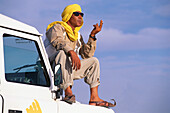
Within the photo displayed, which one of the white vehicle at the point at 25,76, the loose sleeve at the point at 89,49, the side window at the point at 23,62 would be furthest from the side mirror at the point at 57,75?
the loose sleeve at the point at 89,49

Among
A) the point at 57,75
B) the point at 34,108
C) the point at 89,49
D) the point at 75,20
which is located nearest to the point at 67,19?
the point at 75,20

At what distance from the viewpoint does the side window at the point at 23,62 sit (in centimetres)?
440

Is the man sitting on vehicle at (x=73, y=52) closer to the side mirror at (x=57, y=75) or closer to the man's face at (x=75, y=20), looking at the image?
the man's face at (x=75, y=20)

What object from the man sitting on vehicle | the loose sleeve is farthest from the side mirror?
the loose sleeve

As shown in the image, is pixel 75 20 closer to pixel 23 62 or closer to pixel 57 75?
pixel 57 75

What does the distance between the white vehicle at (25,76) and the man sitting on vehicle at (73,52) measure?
0.42m

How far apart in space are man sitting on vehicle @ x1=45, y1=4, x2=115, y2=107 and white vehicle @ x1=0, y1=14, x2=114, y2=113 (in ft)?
1.39

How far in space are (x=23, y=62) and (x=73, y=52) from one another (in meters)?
0.95

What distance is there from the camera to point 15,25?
4594 mm

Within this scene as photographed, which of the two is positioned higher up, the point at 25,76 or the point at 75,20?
the point at 75,20

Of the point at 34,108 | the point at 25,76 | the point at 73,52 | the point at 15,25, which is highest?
the point at 15,25

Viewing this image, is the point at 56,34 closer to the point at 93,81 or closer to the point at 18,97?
the point at 93,81

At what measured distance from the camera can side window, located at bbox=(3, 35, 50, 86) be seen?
14.4ft

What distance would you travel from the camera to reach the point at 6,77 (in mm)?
4262
